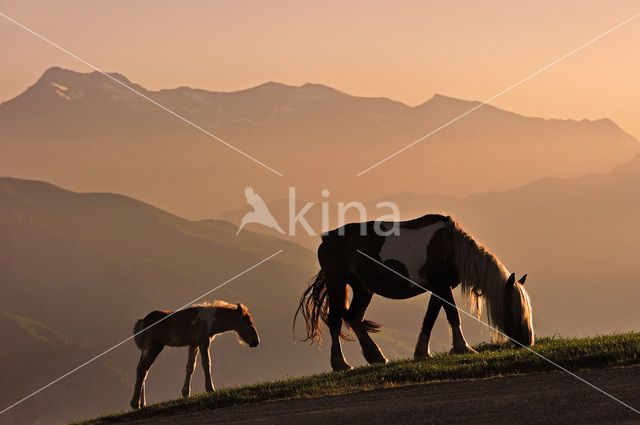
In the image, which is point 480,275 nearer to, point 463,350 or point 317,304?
point 463,350

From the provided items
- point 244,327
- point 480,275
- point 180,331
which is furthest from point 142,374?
point 480,275

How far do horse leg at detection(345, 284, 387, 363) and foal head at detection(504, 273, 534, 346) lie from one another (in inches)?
127

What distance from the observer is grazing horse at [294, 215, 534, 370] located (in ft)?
52.3

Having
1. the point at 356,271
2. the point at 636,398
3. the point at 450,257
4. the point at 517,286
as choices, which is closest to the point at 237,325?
the point at 356,271

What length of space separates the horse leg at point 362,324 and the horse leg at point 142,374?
4924 mm

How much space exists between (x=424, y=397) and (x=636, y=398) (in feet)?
10.5

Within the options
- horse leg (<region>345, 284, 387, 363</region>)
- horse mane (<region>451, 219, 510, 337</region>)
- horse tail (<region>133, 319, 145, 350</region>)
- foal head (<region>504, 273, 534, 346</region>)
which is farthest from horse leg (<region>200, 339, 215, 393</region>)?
foal head (<region>504, 273, 534, 346</region>)

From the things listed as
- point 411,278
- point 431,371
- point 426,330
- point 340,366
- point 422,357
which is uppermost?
point 411,278

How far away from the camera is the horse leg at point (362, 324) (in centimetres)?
1820

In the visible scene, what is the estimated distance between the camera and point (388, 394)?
13.0 meters

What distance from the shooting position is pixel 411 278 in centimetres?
1753

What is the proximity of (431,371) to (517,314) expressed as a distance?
2466 millimetres

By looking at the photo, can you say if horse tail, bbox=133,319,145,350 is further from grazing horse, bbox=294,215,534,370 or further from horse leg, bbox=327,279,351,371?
horse leg, bbox=327,279,351,371

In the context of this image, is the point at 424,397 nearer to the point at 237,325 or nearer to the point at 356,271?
the point at 356,271
